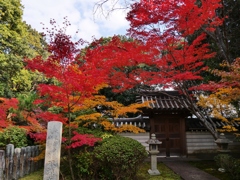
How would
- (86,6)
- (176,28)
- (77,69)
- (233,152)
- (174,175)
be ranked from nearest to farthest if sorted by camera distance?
(86,6) < (77,69) < (176,28) < (174,175) < (233,152)

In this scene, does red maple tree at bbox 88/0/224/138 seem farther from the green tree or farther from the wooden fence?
the green tree

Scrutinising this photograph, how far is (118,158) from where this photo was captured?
6668 millimetres

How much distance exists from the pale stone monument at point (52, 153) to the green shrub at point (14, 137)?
4.50 meters

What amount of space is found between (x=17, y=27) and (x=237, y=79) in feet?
53.1

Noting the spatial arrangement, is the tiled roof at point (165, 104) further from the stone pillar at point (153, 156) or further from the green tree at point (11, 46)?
the green tree at point (11, 46)

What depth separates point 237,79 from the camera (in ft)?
21.1

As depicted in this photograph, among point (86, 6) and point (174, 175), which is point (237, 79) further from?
point (86, 6)

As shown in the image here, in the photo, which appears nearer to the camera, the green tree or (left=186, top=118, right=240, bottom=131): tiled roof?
(left=186, top=118, right=240, bottom=131): tiled roof

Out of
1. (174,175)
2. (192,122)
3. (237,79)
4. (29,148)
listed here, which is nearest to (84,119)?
(29,148)

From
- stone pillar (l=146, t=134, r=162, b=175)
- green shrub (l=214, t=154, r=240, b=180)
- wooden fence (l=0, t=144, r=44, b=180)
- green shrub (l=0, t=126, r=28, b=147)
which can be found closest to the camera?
wooden fence (l=0, t=144, r=44, b=180)

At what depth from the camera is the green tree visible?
1530 centimetres

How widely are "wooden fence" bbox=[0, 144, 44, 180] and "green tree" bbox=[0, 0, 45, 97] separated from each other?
27.7 feet

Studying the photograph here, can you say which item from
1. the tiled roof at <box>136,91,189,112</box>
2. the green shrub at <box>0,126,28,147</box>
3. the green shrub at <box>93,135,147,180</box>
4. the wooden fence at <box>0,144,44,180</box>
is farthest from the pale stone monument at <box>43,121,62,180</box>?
the tiled roof at <box>136,91,189,112</box>

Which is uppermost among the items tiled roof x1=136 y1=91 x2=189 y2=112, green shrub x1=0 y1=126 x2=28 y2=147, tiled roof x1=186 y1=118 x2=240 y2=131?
tiled roof x1=136 y1=91 x2=189 y2=112
